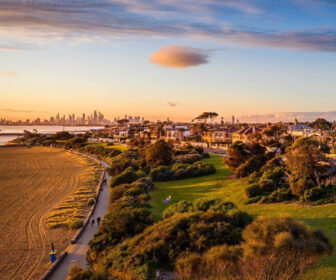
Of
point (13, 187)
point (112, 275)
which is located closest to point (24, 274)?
point (112, 275)

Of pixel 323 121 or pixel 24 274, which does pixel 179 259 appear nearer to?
pixel 24 274

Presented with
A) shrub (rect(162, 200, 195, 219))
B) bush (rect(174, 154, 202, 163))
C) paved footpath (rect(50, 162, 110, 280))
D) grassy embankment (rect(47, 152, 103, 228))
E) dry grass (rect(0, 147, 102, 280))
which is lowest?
dry grass (rect(0, 147, 102, 280))

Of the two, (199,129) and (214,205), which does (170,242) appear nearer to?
(214,205)

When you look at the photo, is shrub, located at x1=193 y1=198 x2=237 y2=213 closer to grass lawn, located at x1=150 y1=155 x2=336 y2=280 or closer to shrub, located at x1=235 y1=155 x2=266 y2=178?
grass lawn, located at x1=150 y1=155 x2=336 y2=280

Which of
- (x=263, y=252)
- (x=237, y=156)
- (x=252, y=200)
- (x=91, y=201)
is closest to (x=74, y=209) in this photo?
(x=91, y=201)

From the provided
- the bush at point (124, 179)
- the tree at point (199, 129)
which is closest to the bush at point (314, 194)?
the bush at point (124, 179)

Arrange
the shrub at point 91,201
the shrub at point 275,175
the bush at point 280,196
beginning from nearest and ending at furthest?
the bush at point 280,196 < the shrub at point 275,175 < the shrub at point 91,201

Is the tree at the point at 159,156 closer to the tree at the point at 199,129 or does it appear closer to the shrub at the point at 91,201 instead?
the shrub at the point at 91,201

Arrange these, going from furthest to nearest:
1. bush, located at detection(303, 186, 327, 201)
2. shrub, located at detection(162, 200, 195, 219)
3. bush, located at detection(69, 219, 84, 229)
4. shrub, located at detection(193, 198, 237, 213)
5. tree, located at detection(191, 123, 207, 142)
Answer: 1. tree, located at detection(191, 123, 207, 142)
2. bush, located at detection(69, 219, 84, 229)
3. bush, located at detection(303, 186, 327, 201)
4. shrub, located at detection(162, 200, 195, 219)
5. shrub, located at detection(193, 198, 237, 213)

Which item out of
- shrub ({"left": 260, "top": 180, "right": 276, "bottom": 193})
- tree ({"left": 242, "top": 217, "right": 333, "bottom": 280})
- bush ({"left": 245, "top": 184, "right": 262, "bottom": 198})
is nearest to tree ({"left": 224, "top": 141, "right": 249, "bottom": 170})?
shrub ({"left": 260, "top": 180, "right": 276, "bottom": 193})
